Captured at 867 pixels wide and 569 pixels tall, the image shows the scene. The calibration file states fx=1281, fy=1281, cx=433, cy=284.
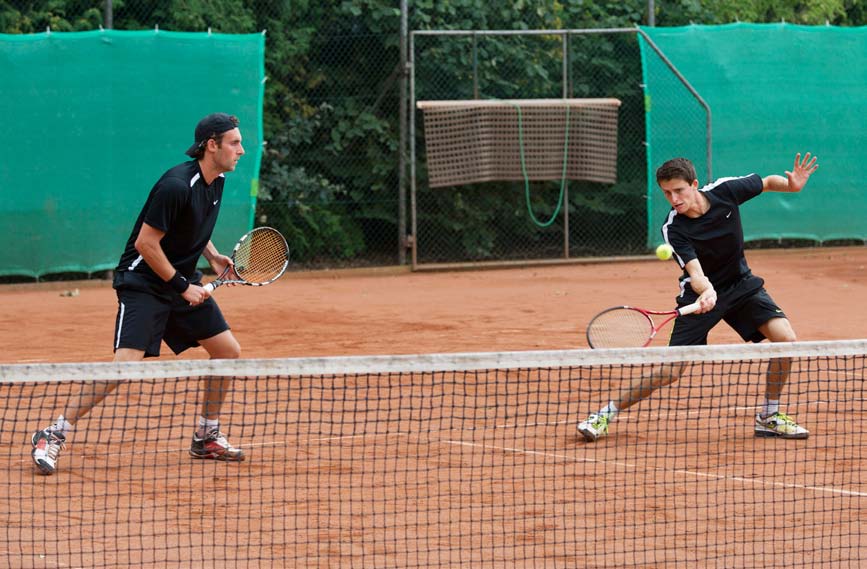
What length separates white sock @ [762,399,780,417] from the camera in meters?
6.24

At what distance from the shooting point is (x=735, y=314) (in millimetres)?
6367

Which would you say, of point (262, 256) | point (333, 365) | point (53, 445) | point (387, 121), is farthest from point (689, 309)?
point (387, 121)

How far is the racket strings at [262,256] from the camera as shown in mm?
6551

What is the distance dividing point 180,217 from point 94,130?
7.26 meters

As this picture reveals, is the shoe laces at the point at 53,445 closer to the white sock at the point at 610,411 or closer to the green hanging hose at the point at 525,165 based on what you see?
the white sock at the point at 610,411

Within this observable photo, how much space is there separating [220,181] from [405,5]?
8.21 m

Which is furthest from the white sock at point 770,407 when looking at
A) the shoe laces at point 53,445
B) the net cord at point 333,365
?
the shoe laces at point 53,445

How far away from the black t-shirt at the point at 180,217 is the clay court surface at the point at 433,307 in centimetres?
287

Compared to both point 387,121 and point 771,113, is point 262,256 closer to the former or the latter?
point 387,121

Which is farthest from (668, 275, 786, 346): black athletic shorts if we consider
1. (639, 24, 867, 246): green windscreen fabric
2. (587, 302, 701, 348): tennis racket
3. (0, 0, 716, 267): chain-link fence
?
(639, 24, 867, 246): green windscreen fabric

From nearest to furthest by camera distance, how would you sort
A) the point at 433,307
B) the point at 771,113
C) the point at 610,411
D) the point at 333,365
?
the point at 333,365, the point at 610,411, the point at 433,307, the point at 771,113

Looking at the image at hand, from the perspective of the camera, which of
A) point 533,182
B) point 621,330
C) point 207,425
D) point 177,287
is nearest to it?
point 177,287

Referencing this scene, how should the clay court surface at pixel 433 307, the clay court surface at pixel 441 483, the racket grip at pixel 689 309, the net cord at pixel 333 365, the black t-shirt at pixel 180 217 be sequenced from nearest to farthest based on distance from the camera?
1. the net cord at pixel 333 365
2. the clay court surface at pixel 441 483
3. the black t-shirt at pixel 180 217
4. the racket grip at pixel 689 309
5. the clay court surface at pixel 433 307

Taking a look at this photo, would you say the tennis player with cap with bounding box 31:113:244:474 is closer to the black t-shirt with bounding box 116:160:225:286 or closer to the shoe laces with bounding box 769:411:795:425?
the black t-shirt with bounding box 116:160:225:286
